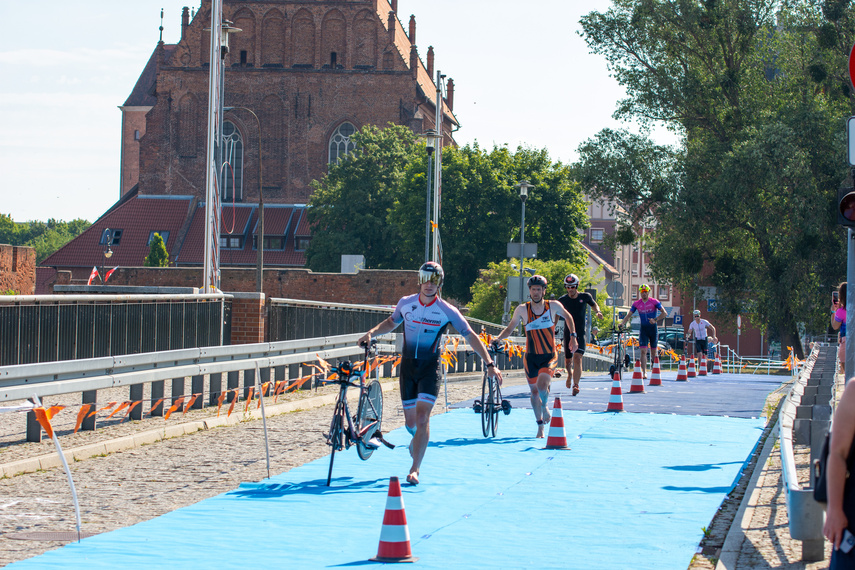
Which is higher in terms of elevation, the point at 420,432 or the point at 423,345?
the point at 423,345

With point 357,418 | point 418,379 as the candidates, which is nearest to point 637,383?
point 357,418

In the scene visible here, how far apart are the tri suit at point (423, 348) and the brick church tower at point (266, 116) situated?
2462 inches

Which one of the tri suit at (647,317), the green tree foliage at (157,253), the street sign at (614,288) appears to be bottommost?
the tri suit at (647,317)

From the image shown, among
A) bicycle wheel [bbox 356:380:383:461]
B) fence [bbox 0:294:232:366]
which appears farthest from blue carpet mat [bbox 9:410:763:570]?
fence [bbox 0:294:232:366]

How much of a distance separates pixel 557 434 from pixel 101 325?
872 centimetres

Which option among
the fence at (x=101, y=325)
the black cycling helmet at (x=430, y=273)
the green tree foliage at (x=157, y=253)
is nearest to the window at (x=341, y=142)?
the green tree foliage at (x=157, y=253)

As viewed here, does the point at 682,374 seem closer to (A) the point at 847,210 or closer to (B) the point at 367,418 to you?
(B) the point at 367,418

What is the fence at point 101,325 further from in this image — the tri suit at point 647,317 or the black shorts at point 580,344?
the tri suit at point 647,317

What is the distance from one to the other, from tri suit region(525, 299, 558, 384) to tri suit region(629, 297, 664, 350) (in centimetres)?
892

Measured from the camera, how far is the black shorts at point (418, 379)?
28.7ft

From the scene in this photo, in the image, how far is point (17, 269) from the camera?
95.8 feet

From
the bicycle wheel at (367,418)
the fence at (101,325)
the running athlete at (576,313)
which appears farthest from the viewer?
the running athlete at (576,313)

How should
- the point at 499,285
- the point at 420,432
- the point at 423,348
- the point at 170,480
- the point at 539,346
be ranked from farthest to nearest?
the point at 499,285 < the point at 539,346 < the point at 170,480 < the point at 423,348 < the point at 420,432

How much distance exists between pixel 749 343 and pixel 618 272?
1890 inches
